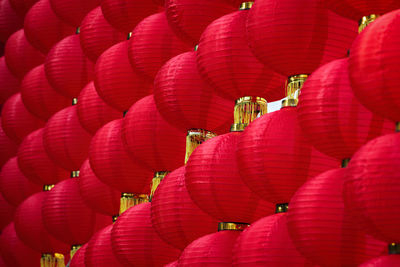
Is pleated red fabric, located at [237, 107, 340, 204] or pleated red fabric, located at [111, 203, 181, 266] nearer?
pleated red fabric, located at [237, 107, 340, 204]

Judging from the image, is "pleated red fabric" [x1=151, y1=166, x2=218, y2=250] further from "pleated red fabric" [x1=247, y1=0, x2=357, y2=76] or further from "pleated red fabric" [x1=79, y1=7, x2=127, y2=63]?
"pleated red fabric" [x1=79, y1=7, x2=127, y2=63]

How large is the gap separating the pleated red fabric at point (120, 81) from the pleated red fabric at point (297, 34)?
0.49 meters

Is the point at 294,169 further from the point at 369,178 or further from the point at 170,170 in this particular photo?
the point at 170,170

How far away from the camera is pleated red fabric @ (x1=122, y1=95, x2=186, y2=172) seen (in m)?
1.41

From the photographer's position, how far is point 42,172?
1.93 meters

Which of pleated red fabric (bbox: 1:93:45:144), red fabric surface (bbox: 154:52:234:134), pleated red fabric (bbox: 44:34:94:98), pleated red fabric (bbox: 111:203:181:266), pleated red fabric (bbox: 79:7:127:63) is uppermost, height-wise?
pleated red fabric (bbox: 79:7:127:63)

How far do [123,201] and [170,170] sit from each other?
0.15m

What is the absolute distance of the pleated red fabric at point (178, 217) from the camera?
126 centimetres

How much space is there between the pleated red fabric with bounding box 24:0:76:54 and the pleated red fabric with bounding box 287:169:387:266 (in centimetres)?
121

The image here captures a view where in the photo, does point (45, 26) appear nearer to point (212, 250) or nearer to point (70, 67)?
point (70, 67)

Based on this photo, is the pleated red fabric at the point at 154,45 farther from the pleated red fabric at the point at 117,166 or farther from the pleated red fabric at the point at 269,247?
the pleated red fabric at the point at 269,247

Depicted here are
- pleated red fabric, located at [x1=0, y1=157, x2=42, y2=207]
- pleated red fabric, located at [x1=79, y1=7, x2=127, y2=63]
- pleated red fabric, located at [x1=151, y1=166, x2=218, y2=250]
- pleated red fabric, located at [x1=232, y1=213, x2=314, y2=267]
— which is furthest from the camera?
pleated red fabric, located at [x1=0, y1=157, x2=42, y2=207]

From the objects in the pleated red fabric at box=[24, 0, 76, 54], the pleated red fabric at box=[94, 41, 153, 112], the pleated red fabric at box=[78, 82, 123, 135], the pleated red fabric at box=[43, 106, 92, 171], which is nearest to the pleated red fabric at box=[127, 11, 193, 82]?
the pleated red fabric at box=[94, 41, 153, 112]

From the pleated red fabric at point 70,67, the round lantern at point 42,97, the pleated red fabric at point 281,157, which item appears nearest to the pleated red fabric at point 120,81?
the pleated red fabric at point 70,67
